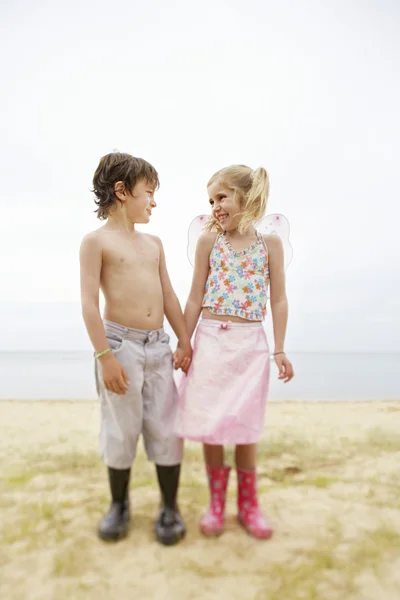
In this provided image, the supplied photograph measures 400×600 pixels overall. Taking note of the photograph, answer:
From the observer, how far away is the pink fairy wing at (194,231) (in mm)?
2275

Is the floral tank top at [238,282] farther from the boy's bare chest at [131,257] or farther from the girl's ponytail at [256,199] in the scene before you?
the boy's bare chest at [131,257]

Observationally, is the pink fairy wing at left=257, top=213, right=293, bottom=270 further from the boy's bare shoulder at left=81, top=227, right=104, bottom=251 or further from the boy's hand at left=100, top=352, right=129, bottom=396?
the boy's hand at left=100, top=352, right=129, bottom=396

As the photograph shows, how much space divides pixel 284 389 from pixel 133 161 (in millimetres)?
4858

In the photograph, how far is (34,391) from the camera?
645cm

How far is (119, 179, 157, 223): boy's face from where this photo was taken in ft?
6.64

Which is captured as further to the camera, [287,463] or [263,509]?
[287,463]

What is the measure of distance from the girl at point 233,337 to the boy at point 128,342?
0.11 m

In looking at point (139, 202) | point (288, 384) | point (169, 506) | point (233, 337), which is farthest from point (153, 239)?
point (288, 384)

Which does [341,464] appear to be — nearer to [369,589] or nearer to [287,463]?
[287,463]

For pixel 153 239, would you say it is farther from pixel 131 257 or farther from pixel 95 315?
pixel 95 315

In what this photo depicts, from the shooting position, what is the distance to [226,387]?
1974 millimetres

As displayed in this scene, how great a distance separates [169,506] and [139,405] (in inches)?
16.7

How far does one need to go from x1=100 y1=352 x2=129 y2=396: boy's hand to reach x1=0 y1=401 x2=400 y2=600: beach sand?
0.59m

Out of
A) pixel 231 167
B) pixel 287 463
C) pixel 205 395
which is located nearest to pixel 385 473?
pixel 287 463
